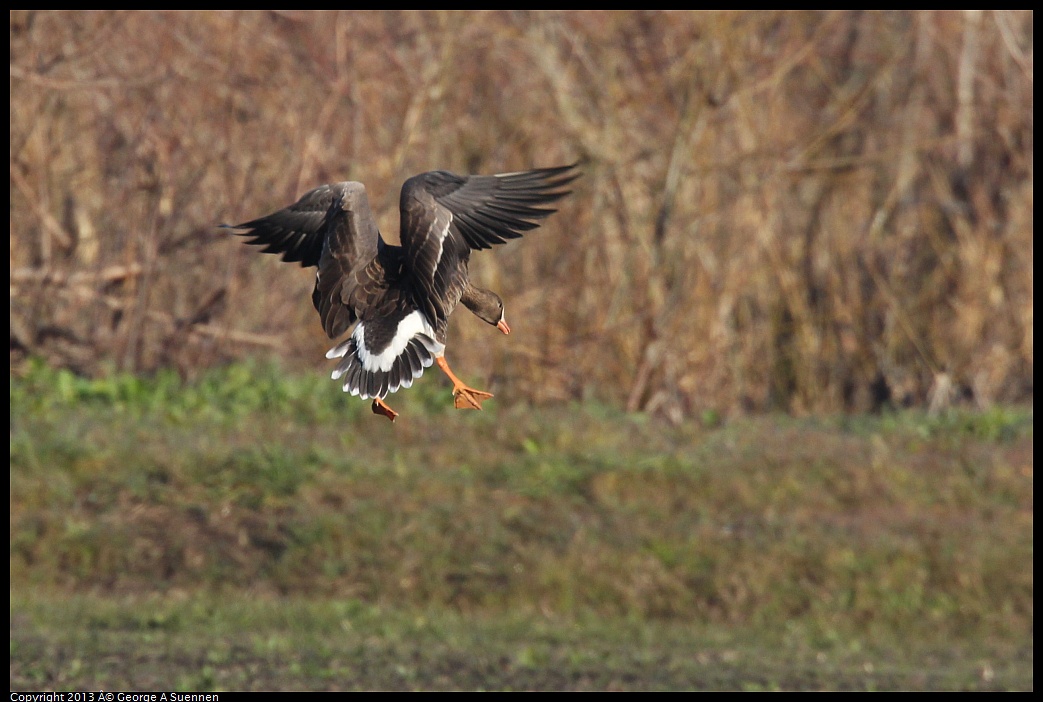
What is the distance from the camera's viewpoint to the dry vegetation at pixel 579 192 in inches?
523

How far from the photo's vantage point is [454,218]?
5.19 m

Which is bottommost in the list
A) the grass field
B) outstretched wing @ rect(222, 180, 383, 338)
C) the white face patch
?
the grass field

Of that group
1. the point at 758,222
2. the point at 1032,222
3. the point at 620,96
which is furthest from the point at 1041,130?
the point at 620,96

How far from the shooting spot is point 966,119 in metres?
15.5

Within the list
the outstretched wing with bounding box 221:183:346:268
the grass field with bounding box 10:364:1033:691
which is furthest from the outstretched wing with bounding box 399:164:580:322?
the grass field with bounding box 10:364:1033:691

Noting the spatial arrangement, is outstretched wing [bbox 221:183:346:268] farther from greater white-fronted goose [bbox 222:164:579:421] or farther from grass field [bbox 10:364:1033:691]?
grass field [bbox 10:364:1033:691]

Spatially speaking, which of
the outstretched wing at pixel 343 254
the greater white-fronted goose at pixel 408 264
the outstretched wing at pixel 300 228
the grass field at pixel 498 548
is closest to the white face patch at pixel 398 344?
the greater white-fronted goose at pixel 408 264

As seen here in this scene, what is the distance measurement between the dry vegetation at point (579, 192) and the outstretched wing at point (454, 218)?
7971mm

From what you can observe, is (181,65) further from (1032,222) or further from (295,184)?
(1032,222)

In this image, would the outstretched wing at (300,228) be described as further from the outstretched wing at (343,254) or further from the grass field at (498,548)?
the grass field at (498,548)

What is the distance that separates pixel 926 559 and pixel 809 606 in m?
0.97

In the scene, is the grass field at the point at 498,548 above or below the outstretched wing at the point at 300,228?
below

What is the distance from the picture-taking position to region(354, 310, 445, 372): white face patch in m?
5.04

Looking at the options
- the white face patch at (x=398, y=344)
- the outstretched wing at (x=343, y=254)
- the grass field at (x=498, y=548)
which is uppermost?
the outstretched wing at (x=343, y=254)
